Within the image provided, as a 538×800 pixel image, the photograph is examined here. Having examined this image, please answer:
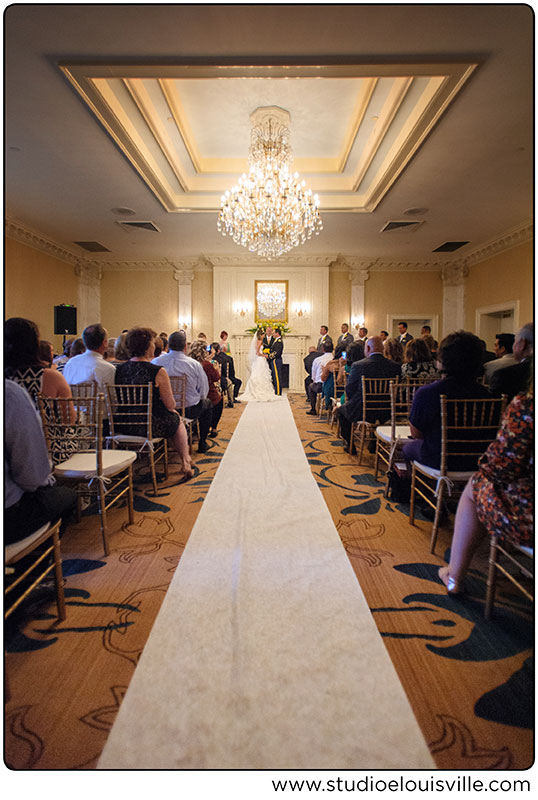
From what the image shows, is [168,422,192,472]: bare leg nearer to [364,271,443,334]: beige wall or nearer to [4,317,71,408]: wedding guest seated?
[4,317,71,408]: wedding guest seated

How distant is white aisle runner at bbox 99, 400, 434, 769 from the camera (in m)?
1.21

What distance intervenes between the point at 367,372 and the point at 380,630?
2916 millimetres

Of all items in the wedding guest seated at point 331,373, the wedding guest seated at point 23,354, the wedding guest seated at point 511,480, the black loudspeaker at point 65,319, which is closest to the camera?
the wedding guest seated at point 511,480

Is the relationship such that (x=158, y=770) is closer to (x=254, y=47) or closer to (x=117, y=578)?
(x=117, y=578)

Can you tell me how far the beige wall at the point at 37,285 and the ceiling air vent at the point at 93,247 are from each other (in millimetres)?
794

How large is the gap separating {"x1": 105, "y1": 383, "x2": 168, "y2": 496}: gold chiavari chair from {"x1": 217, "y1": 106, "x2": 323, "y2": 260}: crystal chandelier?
3598 millimetres

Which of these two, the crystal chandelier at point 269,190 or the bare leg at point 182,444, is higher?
the crystal chandelier at point 269,190

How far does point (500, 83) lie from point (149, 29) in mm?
3607

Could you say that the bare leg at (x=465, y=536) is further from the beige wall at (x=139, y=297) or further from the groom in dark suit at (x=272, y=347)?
the beige wall at (x=139, y=297)

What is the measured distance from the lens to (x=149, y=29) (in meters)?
3.52

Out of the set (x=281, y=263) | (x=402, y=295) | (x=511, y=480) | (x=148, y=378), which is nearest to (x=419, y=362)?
(x=511, y=480)

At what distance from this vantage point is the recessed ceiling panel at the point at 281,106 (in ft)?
13.8

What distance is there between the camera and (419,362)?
392 centimetres

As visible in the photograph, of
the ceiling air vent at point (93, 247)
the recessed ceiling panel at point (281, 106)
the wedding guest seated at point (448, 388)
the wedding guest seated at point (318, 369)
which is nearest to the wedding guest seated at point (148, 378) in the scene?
the wedding guest seated at point (448, 388)
